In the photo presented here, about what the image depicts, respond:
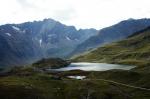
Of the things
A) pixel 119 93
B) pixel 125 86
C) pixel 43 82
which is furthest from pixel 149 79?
pixel 43 82

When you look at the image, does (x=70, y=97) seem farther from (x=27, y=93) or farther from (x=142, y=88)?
(x=142, y=88)

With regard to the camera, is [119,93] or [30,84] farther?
[30,84]

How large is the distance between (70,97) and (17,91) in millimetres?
26198

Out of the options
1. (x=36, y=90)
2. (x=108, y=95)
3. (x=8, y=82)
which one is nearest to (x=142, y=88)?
(x=108, y=95)

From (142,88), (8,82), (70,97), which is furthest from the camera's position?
(8,82)

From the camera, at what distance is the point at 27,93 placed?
543 feet

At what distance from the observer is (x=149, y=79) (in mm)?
194625

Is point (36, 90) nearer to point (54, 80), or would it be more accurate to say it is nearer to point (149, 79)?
point (54, 80)

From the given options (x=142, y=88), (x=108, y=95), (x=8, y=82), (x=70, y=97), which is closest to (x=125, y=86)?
(x=142, y=88)

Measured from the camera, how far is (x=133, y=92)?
172m

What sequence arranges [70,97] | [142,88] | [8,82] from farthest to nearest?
[8,82]
[142,88]
[70,97]

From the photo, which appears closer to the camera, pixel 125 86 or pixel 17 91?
pixel 17 91

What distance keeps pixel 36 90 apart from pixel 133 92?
47.5 meters

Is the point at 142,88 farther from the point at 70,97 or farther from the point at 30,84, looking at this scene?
the point at 30,84
